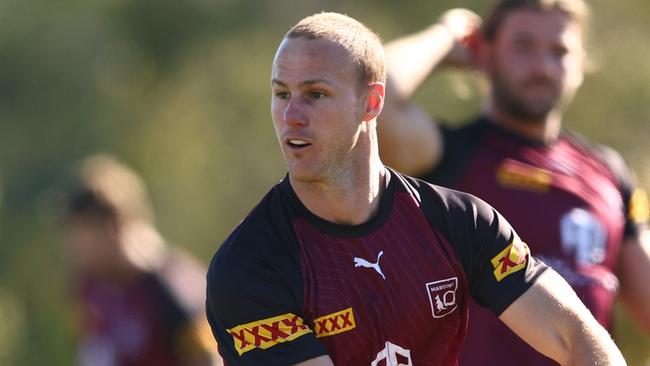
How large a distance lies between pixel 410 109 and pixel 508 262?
1.80 m

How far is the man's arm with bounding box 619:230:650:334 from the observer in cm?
729

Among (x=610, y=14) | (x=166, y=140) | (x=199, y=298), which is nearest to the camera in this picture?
(x=199, y=298)

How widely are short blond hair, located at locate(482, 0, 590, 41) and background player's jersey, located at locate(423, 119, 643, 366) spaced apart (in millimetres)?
470

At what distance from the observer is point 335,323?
16.7ft

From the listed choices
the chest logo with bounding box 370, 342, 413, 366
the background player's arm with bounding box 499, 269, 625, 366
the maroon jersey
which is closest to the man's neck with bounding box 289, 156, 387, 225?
the chest logo with bounding box 370, 342, 413, 366

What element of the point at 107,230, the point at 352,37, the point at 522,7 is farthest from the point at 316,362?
the point at 107,230

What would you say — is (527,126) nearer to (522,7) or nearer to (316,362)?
(522,7)

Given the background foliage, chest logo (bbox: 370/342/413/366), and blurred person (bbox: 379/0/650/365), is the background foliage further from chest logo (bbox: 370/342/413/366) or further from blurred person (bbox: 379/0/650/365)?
chest logo (bbox: 370/342/413/366)

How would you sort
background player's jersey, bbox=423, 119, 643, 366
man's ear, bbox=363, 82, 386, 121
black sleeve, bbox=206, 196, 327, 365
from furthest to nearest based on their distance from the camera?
background player's jersey, bbox=423, 119, 643, 366 < man's ear, bbox=363, 82, 386, 121 < black sleeve, bbox=206, 196, 327, 365

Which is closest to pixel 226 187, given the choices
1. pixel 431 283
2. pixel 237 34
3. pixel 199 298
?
pixel 237 34

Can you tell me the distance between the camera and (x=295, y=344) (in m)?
4.98

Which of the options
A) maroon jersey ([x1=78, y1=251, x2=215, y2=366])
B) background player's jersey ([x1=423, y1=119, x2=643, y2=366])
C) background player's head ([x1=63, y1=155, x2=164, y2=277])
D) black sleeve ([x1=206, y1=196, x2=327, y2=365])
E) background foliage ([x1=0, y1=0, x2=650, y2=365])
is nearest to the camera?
black sleeve ([x1=206, y1=196, x2=327, y2=365])

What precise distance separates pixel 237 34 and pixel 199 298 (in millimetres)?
8295

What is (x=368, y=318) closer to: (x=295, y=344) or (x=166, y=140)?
(x=295, y=344)
